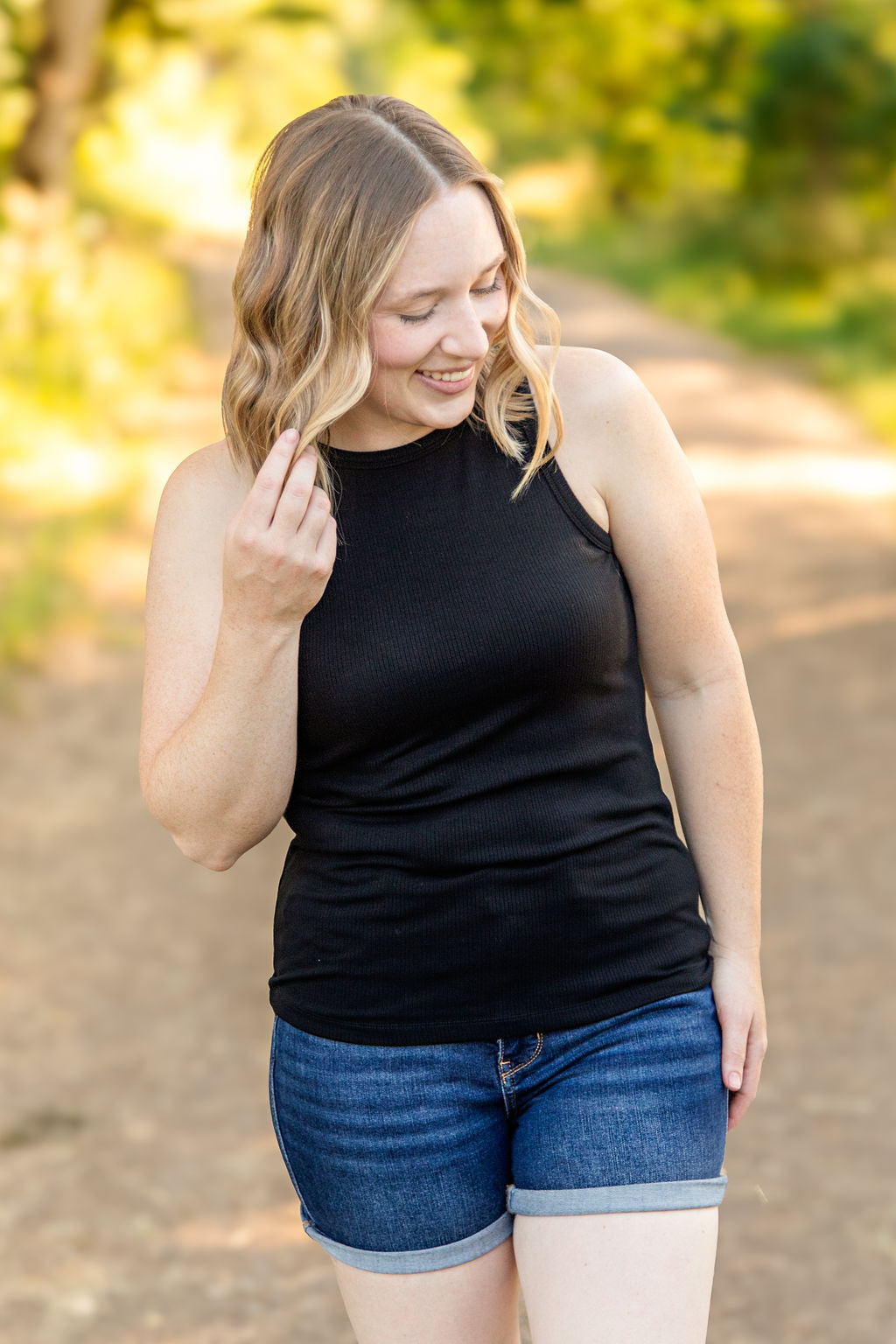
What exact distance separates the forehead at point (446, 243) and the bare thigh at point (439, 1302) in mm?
1106

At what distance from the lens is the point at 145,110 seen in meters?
22.3

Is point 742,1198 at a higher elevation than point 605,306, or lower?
lower

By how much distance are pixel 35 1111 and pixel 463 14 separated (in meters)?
15.5

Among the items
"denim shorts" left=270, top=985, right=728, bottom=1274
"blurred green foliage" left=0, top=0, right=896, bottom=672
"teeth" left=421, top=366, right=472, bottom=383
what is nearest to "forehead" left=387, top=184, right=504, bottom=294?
"teeth" left=421, top=366, right=472, bottom=383

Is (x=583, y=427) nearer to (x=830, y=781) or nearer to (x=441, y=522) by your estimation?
(x=441, y=522)

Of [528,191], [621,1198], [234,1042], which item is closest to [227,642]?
[621,1198]

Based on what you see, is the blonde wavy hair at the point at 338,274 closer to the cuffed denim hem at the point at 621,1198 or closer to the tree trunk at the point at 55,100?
Answer: the cuffed denim hem at the point at 621,1198

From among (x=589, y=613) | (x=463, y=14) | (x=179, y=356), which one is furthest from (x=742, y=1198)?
(x=463, y=14)

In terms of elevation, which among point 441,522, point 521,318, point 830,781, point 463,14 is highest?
point 463,14

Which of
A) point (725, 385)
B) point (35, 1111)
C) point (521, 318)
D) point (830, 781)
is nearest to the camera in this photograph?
point (521, 318)

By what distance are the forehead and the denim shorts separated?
861mm

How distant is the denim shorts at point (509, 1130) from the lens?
64.9 inches

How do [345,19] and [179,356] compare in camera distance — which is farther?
[345,19]

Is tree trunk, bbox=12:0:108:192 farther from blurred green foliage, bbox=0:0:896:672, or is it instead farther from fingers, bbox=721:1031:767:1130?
fingers, bbox=721:1031:767:1130
